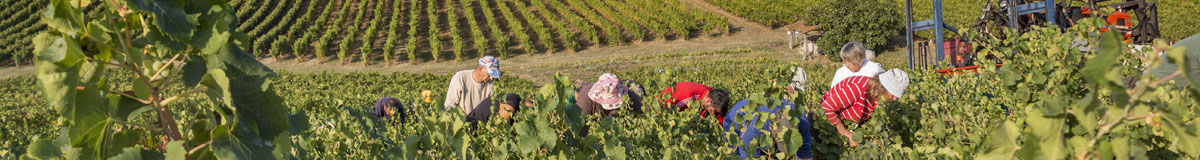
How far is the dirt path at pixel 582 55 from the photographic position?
2269 cm

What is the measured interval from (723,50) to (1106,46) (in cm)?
2185

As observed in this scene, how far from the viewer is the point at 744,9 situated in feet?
92.4

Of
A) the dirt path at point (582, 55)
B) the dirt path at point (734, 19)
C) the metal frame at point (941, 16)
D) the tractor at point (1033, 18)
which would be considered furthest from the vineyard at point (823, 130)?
the dirt path at point (734, 19)

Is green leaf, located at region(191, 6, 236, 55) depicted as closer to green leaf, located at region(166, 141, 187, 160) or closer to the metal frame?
green leaf, located at region(166, 141, 187, 160)

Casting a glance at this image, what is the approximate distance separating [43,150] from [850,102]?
3.06 meters

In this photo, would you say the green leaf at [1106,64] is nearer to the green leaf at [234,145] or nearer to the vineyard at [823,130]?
Answer: the vineyard at [823,130]

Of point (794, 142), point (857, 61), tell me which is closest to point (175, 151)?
point (794, 142)

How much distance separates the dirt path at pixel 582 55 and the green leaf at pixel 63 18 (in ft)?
65.6

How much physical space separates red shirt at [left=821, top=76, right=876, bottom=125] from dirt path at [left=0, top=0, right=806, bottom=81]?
58.0 feet

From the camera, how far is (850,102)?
3.70m

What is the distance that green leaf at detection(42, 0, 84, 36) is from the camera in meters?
1.18

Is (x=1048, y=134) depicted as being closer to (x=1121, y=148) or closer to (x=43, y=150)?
(x=1121, y=148)

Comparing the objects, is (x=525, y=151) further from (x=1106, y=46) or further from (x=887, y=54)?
(x=887, y=54)

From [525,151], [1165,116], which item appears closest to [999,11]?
[525,151]
